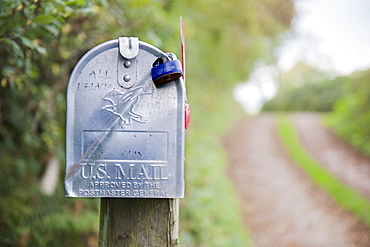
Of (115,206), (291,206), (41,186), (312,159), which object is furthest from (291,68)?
(115,206)

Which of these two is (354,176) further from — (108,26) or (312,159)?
(108,26)

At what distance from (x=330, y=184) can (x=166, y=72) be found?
23.5 ft

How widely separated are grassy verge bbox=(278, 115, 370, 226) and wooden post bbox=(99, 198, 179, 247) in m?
5.35

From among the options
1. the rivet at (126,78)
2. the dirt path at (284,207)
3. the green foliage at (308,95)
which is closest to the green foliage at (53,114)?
the dirt path at (284,207)

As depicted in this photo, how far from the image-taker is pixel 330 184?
24.0 feet

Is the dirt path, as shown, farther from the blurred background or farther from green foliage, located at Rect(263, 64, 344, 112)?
green foliage, located at Rect(263, 64, 344, 112)

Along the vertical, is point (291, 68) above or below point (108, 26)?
above

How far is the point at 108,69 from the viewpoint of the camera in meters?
1.22

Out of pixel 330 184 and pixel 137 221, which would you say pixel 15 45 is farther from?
pixel 330 184

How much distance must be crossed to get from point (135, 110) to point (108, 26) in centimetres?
195

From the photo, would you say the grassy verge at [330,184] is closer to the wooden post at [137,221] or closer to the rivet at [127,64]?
the wooden post at [137,221]

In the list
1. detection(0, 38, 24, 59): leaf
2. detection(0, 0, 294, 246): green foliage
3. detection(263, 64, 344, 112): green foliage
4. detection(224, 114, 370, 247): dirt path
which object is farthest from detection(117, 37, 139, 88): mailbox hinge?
detection(263, 64, 344, 112): green foliage

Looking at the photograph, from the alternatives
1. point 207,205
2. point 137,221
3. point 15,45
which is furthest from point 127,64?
point 207,205

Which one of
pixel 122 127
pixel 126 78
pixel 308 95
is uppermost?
pixel 308 95
